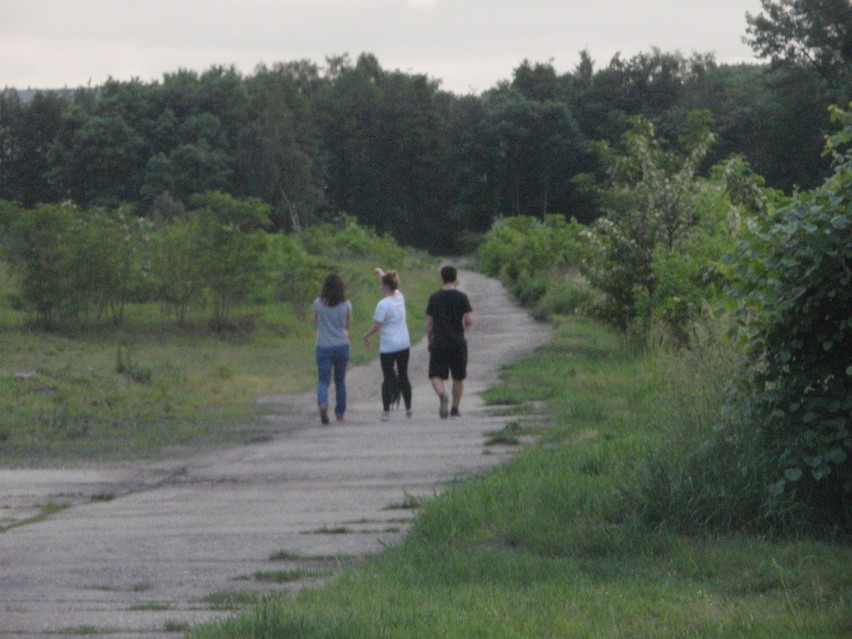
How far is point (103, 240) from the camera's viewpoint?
82.0 ft

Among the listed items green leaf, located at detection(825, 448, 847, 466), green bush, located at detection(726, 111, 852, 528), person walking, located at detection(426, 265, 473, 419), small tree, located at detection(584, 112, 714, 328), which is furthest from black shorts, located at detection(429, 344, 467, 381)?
green leaf, located at detection(825, 448, 847, 466)

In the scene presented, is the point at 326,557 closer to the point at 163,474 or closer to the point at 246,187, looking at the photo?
the point at 163,474

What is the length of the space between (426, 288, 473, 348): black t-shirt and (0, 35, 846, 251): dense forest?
4449 centimetres

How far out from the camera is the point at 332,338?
1529cm

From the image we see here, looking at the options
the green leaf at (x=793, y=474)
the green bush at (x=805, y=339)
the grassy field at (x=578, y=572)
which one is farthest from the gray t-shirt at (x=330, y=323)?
the green leaf at (x=793, y=474)

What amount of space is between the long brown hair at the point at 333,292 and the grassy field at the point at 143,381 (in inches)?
67.2

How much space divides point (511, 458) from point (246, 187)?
77534mm

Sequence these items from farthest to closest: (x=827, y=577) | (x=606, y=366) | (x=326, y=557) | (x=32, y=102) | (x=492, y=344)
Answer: (x=32, y=102) < (x=492, y=344) < (x=606, y=366) < (x=326, y=557) < (x=827, y=577)

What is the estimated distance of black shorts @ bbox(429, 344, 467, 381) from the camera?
15.1 metres

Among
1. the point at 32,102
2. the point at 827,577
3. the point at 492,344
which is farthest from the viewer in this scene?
the point at 32,102

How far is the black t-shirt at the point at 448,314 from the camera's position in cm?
1512

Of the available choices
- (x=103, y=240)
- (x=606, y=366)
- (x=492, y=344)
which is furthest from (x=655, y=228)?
(x=103, y=240)

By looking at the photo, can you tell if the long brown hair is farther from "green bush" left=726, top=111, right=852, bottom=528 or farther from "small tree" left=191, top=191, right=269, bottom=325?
"small tree" left=191, top=191, right=269, bottom=325

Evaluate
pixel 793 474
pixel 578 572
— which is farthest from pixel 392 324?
pixel 578 572
